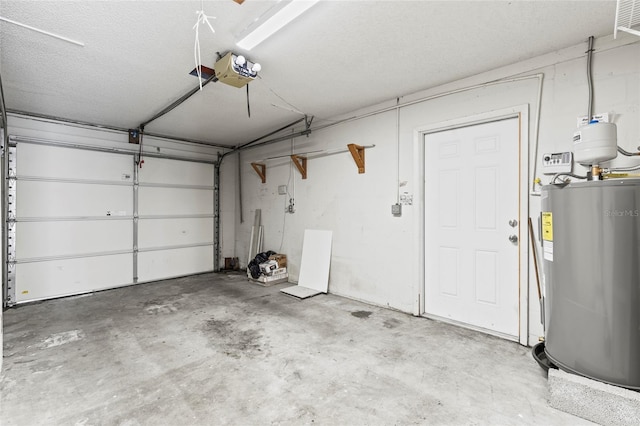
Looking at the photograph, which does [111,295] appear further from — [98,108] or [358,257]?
[358,257]

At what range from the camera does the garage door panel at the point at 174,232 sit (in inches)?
199

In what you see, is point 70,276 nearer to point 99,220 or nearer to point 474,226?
point 99,220

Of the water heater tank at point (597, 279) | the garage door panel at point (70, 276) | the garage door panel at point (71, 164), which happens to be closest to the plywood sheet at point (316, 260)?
the water heater tank at point (597, 279)

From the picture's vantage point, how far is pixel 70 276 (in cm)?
432

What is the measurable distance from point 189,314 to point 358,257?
217 cm

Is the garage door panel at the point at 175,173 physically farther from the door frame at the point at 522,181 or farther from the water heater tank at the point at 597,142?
the water heater tank at the point at 597,142

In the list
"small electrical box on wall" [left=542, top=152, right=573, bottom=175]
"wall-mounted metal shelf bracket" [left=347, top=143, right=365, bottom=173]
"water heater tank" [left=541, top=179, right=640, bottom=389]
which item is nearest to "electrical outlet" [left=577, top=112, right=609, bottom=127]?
"small electrical box on wall" [left=542, top=152, right=573, bottom=175]

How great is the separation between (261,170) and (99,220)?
8.70ft

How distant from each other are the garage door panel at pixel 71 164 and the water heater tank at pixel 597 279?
5.56 meters

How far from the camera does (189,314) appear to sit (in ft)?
11.4

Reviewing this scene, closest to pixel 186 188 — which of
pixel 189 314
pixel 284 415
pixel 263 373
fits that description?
pixel 189 314

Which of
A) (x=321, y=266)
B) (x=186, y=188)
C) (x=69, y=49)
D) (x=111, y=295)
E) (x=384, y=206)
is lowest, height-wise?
(x=111, y=295)

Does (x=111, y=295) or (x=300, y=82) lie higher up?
(x=300, y=82)

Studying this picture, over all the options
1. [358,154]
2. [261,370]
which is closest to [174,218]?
[358,154]
